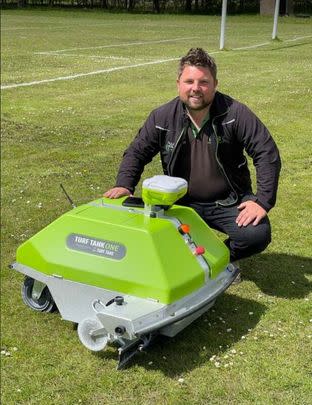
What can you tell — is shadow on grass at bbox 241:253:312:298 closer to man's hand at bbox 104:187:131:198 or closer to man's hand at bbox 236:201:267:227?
man's hand at bbox 236:201:267:227

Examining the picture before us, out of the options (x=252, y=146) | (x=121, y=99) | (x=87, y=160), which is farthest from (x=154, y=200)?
(x=121, y=99)

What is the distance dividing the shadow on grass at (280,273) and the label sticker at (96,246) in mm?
1205

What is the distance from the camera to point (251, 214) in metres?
3.51

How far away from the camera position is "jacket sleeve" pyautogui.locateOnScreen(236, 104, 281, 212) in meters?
3.50

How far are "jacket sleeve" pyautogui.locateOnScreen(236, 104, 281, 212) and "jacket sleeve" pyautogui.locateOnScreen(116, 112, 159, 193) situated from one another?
0.50m

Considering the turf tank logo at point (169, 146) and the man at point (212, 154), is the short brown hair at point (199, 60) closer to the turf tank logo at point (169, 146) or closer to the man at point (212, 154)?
the man at point (212, 154)

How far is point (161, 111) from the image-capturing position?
12.2 feet

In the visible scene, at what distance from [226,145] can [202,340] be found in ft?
3.35

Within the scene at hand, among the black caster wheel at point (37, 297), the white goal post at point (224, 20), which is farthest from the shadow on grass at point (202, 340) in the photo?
the white goal post at point (224, 20)

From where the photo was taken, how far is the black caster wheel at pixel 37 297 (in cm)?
375

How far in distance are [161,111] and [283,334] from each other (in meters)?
1.35

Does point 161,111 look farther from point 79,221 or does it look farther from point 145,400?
point 145,400

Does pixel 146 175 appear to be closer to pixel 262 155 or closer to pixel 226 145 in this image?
pixel 226 145

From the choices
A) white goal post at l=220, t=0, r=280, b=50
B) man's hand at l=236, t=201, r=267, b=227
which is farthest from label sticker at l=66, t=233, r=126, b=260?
white goal post at l=220, t=0, r=280, b=50
